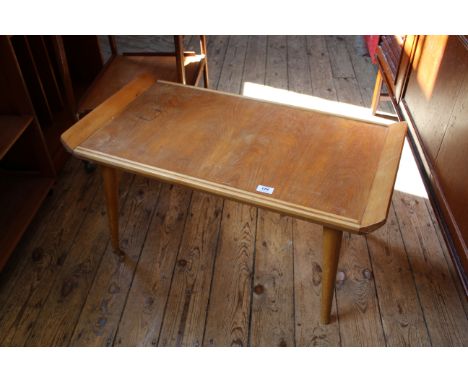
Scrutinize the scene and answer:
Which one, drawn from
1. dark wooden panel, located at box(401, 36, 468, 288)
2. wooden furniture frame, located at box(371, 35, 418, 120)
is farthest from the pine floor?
wooden furniture frame, located at box(371, 35, 418, 120)

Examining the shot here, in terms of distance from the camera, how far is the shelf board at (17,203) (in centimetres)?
152

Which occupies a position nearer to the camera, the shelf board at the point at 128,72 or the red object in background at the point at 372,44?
the shelf board at the point at 128,72

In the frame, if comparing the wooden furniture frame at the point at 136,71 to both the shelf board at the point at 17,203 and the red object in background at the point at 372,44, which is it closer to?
the shelf board at the point at 17,203

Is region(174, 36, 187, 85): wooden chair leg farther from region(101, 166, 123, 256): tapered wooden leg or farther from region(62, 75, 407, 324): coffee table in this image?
region(101, 166, 123, 256): tapered wooden leg

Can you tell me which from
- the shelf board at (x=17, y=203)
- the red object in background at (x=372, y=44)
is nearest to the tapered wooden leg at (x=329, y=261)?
the shelf board at (x=17, y=203)

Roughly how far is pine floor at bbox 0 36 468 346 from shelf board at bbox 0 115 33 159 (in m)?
0.39

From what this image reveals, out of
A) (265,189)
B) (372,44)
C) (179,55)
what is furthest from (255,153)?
(372,44)

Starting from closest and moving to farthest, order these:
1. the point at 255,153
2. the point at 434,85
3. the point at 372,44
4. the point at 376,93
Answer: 1. the point at 255,153
2. the point at 434,85
3. the point at 376,93
4. the point at 372,44

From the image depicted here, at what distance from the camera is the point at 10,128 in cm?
154

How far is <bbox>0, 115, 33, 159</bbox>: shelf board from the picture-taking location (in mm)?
1465

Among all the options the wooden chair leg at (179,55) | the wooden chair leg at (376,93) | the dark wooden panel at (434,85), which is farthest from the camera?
the wooden chair leg at (376,93)

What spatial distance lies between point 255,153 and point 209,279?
52cm

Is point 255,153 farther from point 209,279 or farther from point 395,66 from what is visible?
point 395,66

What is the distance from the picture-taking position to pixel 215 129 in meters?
1.37
